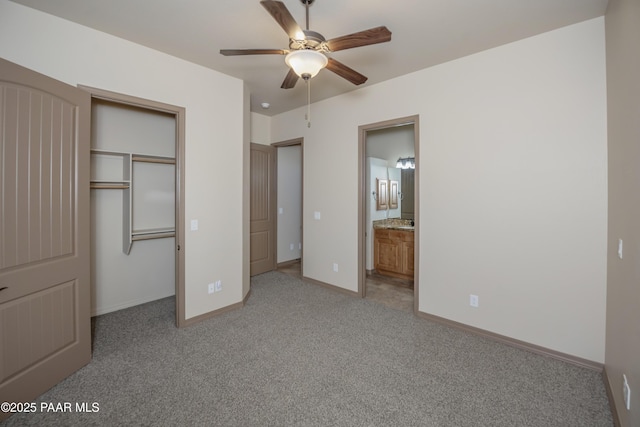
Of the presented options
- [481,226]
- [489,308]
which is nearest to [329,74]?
[481,226]

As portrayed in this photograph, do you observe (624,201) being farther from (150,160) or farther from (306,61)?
(150,160)

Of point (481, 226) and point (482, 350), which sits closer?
point (482, 350)

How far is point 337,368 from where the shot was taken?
2.31 m

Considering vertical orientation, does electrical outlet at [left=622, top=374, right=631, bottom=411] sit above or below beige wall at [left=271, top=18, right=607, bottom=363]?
below

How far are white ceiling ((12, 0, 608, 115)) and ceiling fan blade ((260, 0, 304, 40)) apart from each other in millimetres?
497

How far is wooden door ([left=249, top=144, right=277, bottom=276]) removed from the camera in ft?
16.3

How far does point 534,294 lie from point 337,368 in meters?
1.93

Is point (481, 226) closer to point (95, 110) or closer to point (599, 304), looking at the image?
point (599, 304)

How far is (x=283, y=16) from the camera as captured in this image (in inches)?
64.1

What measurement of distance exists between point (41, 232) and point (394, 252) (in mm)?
4434

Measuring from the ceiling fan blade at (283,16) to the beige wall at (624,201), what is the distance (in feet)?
6.14

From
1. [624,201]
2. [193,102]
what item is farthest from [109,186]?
[624,201]

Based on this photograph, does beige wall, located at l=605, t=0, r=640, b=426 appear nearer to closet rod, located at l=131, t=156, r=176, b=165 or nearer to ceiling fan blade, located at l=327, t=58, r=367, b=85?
ceiling fan blade, located at l=327, t=58, r=367, b=85

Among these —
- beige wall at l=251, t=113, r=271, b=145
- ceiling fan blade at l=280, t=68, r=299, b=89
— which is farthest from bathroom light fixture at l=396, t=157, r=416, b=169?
ceiling fan blade at l=280, t=68, r=299, b=89
